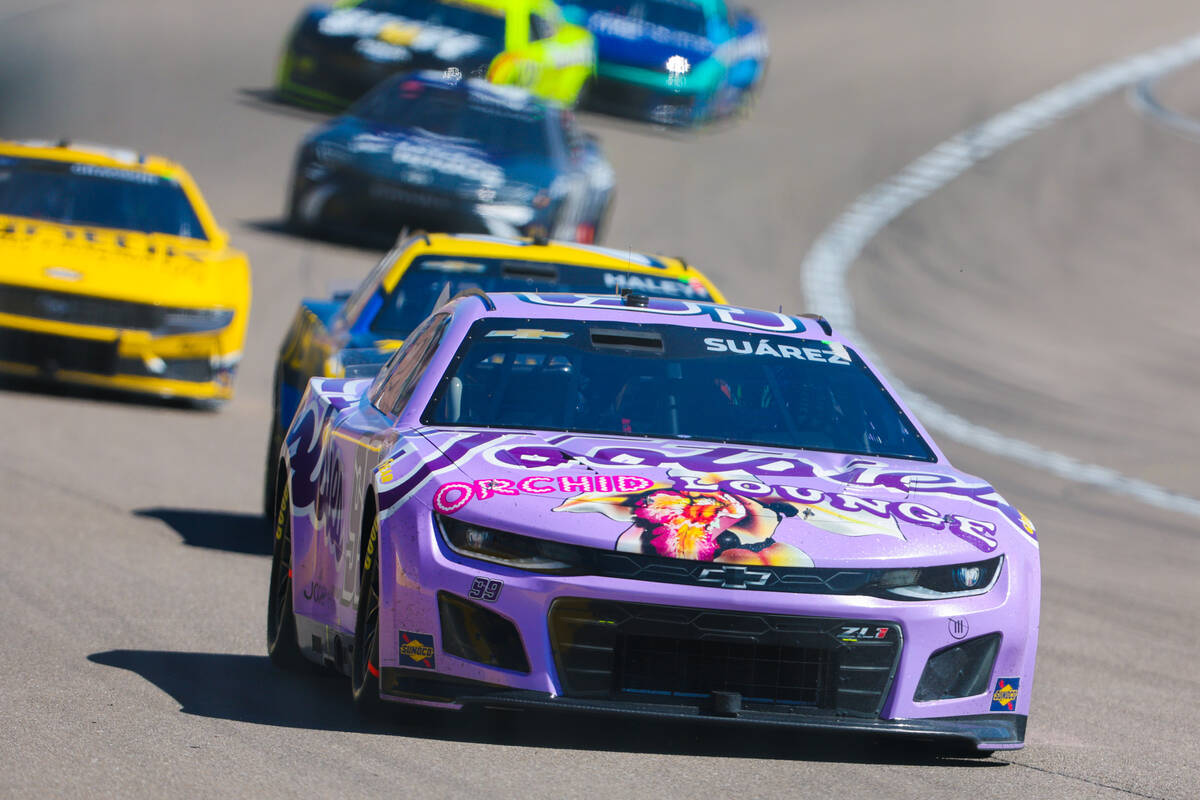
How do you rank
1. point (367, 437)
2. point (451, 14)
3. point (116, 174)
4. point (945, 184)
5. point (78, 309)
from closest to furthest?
1. point (367, 437)
2. point (78, 309)
3. point (116, 174)
4. point (451, 14)
5. point (945, 184)

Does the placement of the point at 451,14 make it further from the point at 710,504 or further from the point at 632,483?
the point at 710,504

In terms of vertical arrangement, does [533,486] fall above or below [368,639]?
above

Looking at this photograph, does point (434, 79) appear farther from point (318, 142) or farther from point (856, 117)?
point (856, 117)

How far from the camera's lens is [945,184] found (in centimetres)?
2572

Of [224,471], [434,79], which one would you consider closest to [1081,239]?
[434,79]

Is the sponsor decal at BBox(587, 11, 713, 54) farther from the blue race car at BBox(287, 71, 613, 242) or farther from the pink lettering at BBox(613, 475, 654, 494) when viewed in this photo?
the pink lettering at BBox(613, 475, 654, 494)

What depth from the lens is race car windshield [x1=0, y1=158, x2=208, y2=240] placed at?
1470 centimetres

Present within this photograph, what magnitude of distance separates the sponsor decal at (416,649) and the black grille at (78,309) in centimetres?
820

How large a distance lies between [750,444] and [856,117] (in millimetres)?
22316

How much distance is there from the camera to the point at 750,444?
6.79 m

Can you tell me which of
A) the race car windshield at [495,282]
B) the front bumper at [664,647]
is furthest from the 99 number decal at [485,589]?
the race car windshield at [495,282]

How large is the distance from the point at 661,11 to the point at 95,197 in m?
11.5

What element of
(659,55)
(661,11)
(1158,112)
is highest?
(661,11)

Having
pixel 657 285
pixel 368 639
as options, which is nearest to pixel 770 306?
pixel 657 285
